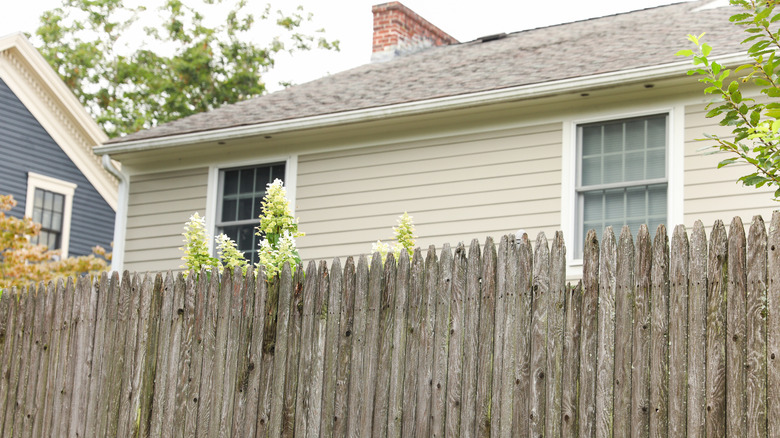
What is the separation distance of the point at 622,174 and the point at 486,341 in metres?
5.45

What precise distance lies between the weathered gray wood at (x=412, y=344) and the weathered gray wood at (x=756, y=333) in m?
1.79

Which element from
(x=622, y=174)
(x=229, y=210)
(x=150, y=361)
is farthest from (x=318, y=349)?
(x=229, y=210)

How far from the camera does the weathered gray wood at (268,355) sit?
5992 mm

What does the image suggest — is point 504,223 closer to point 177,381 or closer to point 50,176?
point 177,381

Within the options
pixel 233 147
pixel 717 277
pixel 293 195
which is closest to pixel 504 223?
pixel 293 195

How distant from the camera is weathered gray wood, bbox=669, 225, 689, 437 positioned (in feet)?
14.9

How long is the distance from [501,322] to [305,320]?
1.34 m

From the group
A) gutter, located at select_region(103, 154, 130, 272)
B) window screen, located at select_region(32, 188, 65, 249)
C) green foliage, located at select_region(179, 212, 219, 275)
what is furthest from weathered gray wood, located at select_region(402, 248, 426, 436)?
window screen, located at select_region(32, 188, 65, 249)

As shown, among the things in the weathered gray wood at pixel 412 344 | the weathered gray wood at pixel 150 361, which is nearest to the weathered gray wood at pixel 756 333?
the weathered gray wood at pixel 412 344

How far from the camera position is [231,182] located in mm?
12852

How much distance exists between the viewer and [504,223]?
35.3 ft

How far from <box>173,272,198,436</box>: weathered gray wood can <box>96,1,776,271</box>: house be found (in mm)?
4755

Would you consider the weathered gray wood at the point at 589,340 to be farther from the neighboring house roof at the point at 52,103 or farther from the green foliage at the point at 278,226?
the neighboring house roof at the point at 52,103

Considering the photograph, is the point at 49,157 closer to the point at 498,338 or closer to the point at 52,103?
the point at 52,103
